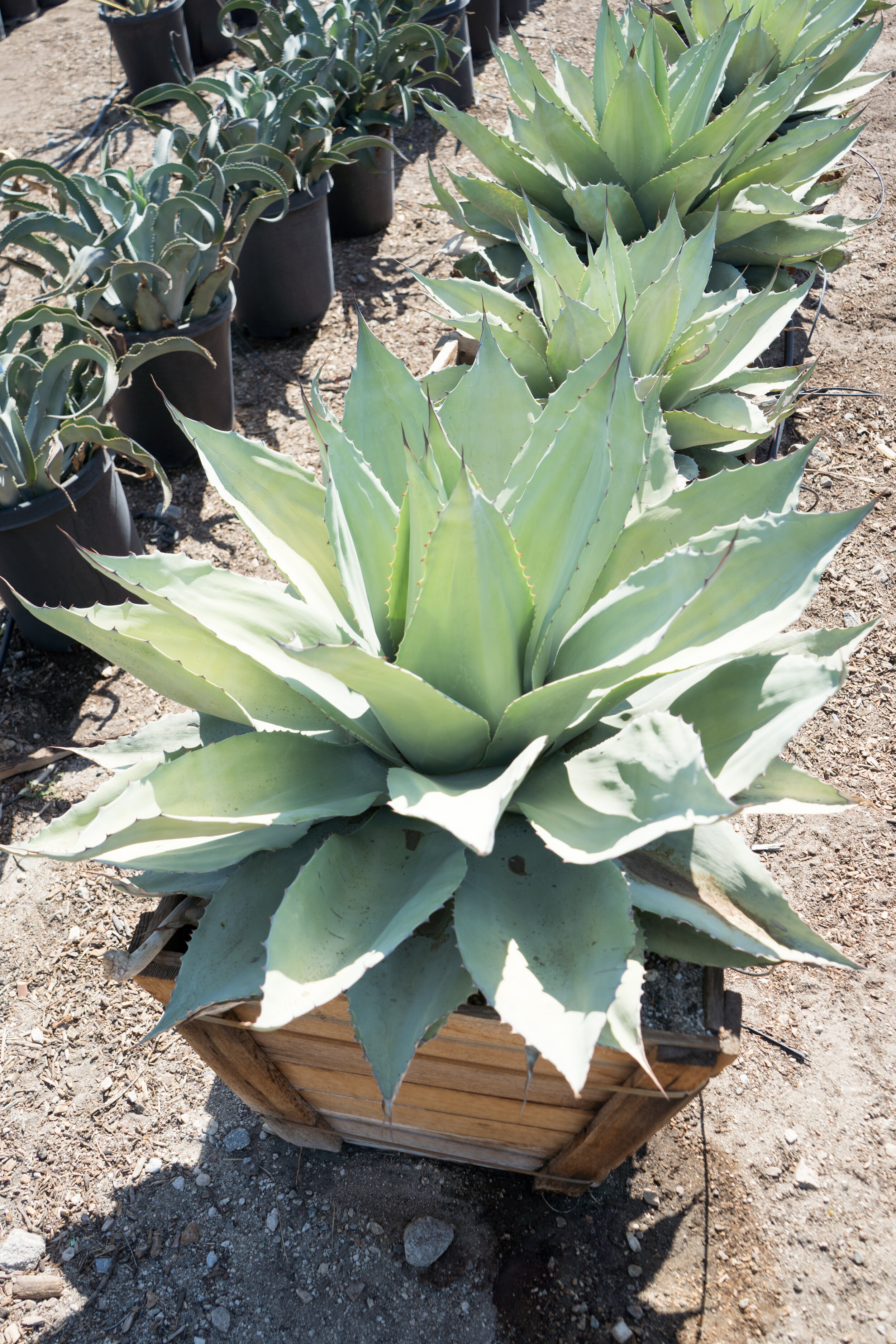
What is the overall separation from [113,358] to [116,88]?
14.5ft

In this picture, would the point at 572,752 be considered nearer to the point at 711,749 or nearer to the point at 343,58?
the point at 711,749

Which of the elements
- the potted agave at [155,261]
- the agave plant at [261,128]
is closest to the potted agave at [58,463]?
the potted agave at [155,261]

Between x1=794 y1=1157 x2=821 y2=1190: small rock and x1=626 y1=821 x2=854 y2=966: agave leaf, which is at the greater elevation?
x1=626 y1=821 x2=854 y2=966: agave leaf

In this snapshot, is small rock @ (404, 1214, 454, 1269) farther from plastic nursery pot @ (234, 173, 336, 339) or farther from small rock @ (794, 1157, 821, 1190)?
plastic nursery pot @ (234, 173, 336, 339)

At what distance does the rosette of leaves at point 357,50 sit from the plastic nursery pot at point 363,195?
0.11 m

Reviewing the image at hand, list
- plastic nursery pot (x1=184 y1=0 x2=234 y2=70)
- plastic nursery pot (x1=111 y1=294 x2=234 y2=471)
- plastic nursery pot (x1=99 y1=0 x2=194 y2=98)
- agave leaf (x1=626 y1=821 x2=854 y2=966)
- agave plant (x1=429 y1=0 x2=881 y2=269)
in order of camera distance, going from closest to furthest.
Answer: agave leaf (x1=626 y1=821 x2=854 y2=966) → agave plant (x1=429 y1=0 x2=881 y2=269) → plastic nursery pot (x1=111 y1=294 x2=234 y2=471) → plastic nursery pot (x1=99 y1=0 x2=194 y2=98) → plastic nursery pot (x1=184 y1=0 x2=234 y2=70)

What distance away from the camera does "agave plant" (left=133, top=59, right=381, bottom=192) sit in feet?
8.92

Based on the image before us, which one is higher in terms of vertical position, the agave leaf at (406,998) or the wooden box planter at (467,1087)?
the agave leaf at (406,998)

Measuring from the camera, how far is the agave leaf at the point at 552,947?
2.48 ft

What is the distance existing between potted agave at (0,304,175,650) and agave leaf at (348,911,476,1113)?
1.41 metres

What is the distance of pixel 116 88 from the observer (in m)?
5.34

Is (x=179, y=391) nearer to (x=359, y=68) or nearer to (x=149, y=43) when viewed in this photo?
(x=359, y=68)

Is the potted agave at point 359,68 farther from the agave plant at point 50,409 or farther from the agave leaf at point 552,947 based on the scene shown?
the agave leaf at point 552,947

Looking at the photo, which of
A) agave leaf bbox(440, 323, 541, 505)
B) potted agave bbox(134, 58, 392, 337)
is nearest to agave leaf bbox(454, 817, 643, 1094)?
agave leaf bbox(440, 323, 541, 505)
